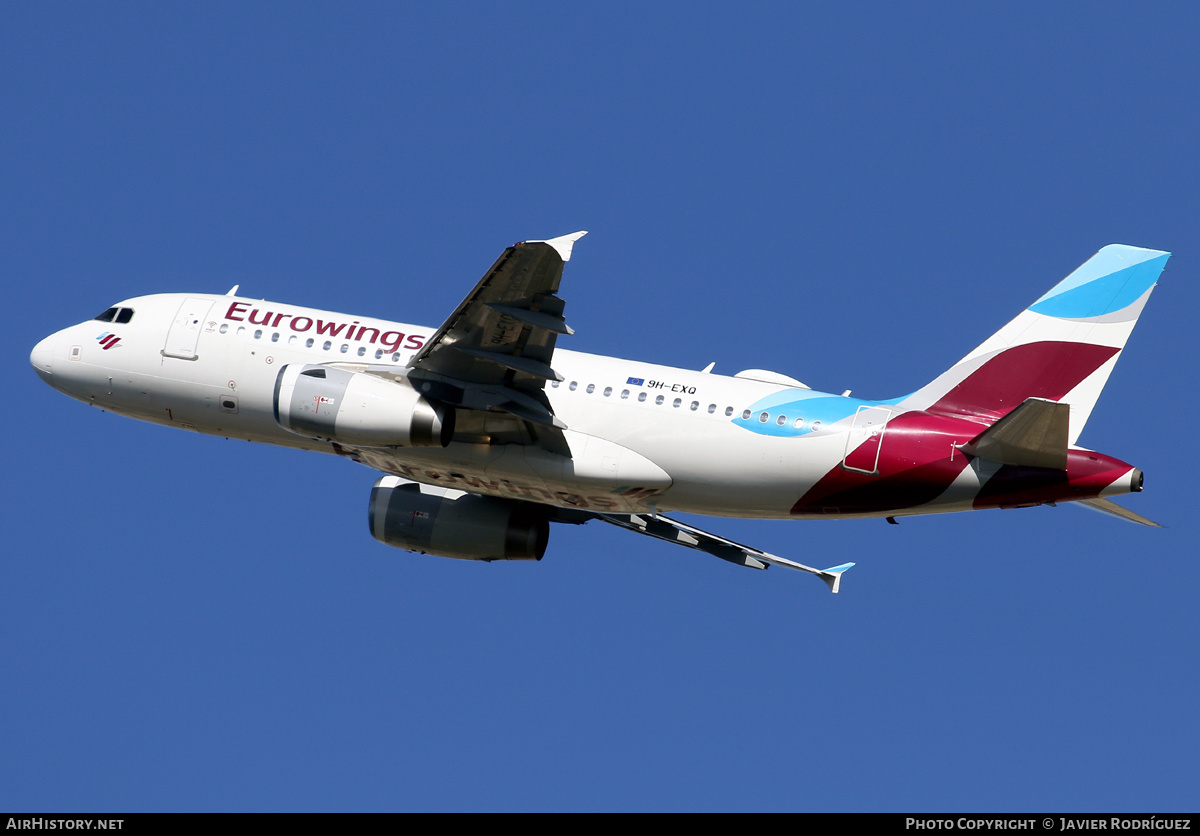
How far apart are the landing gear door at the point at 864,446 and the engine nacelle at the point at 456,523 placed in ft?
28.3

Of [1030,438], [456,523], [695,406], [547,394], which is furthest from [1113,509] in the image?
[456,523]

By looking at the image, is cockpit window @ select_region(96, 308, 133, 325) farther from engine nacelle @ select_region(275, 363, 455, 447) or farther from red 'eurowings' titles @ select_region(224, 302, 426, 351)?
engine nacelle @ select_region(275, 363, 455, 447)

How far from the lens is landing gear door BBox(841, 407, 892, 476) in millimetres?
29359

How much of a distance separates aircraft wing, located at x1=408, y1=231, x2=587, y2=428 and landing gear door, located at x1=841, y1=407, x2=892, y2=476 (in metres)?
6.28

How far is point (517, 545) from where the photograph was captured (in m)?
34.1

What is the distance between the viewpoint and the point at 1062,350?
99.1 feet

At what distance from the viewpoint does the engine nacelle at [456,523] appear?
34.1 m

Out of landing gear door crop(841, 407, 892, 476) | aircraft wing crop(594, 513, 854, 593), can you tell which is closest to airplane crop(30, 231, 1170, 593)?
landing gear door crop(841, 407, 892, 476)

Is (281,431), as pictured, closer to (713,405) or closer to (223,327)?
(223,327)

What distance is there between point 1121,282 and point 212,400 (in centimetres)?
2101
